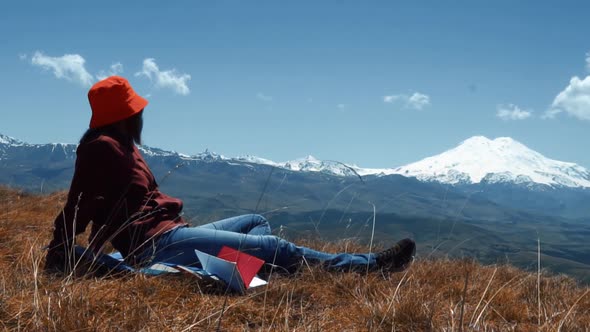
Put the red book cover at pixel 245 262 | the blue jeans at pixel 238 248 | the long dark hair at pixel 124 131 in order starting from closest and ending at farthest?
the red book cover at pixel 245 262
the blue jeans at pixel 238 248
the long dark hair at pixel 124 131

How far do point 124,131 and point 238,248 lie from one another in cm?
154

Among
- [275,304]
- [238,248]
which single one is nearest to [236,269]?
[275,304]

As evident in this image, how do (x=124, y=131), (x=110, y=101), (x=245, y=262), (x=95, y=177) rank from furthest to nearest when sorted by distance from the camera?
1. (x=124, y=131)
2. (x=110, y=101)
3. (x=95, y=177)
4. (x=245, y=262)

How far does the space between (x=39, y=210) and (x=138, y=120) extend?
187 inches

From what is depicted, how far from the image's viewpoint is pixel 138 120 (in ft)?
15.8

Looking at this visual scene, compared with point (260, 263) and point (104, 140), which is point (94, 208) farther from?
point (260, 263)

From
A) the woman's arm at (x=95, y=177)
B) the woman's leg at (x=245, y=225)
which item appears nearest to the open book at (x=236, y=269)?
the woman's arm at (x=95, y=177)

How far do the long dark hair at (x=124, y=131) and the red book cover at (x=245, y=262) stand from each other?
1.39m

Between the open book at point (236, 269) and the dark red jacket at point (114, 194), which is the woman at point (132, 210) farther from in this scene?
the open book at point (236, 269)

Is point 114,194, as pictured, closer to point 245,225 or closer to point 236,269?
point 236,269

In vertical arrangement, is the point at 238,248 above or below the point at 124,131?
below

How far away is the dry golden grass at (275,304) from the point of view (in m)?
2.47

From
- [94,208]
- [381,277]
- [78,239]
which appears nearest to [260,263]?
[381,277]

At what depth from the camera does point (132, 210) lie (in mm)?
4434
